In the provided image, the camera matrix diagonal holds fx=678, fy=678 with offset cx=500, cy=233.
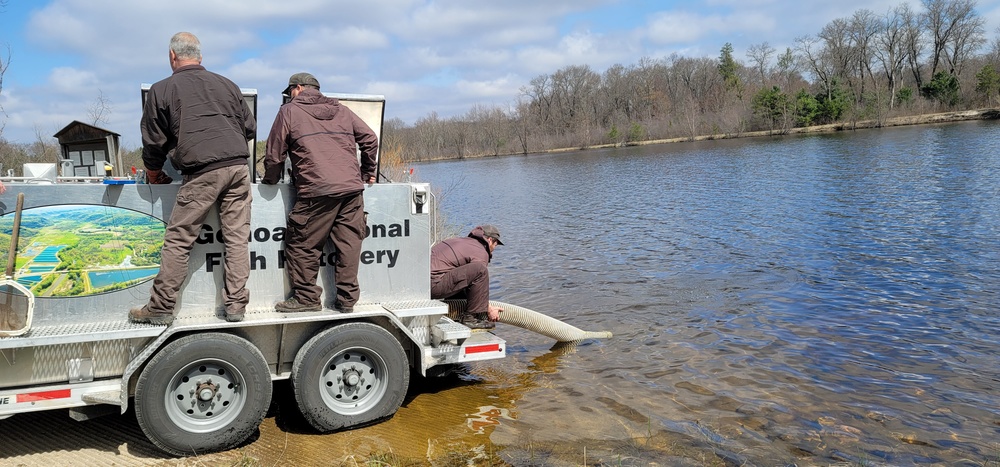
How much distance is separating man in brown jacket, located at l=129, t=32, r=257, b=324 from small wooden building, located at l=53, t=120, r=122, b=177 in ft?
5.37

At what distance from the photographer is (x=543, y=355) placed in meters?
8.75

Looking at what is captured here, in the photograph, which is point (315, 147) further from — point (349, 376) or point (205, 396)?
point (205, 396)

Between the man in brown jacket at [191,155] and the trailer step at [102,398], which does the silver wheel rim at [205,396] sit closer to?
the trailer step at [102,398]

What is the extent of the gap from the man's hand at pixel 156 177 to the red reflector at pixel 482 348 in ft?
9.31

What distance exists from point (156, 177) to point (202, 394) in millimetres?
1662

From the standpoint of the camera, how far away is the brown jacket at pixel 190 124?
4855mm

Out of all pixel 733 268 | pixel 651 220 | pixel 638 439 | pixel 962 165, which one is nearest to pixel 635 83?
pixel 962 165

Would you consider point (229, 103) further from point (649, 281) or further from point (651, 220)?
point (651, 220)

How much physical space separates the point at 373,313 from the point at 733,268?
387 inches

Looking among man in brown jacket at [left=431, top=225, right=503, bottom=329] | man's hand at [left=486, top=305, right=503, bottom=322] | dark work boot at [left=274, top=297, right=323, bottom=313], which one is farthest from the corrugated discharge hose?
dark work boot at [left=274, top=297, right=323, bottom=313]

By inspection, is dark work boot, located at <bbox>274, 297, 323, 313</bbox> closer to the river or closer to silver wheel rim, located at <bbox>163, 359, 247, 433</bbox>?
silver wheel rim, located at <bbox>163, 359, 247, 433</bbox>

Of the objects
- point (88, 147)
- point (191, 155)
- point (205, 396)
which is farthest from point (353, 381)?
point (88, 147)

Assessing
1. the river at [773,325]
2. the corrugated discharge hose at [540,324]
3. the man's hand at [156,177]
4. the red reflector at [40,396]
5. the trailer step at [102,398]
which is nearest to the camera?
the red reflector at [40,396]

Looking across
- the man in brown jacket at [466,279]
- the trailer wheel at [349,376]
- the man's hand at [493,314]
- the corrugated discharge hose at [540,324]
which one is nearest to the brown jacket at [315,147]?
the trailer wheel at [349,376]
